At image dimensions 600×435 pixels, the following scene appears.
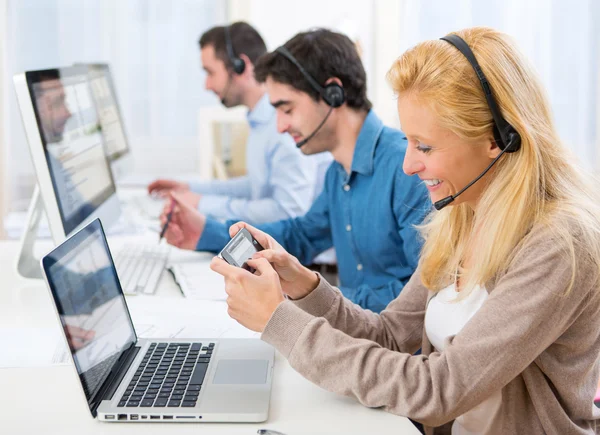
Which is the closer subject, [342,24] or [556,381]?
[556,381]

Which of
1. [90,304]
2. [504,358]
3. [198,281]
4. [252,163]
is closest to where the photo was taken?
[504,358]

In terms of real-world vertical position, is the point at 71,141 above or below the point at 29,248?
above

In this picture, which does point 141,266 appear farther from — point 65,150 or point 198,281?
point 65,150

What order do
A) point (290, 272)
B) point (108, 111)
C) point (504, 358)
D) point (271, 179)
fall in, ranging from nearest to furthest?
point (504, 358), point (290, 272), point (108, 111), point (271, 179)

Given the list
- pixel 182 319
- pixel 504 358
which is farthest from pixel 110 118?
pixel 504 358

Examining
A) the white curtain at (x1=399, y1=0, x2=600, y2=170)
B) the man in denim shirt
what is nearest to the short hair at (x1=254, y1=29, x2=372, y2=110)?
the man in denim shirt

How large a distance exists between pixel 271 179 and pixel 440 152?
1426 millimetres

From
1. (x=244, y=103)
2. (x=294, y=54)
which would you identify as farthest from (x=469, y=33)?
(x=244, y=103)

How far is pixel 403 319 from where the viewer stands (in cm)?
124

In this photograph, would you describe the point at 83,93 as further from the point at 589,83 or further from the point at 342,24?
the point at 589,83

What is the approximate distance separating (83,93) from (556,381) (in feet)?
4.29

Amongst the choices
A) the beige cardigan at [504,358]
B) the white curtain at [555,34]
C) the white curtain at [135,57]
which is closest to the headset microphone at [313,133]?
the beige cardigan at [504,358]

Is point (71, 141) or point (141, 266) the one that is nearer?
point (71, 141)

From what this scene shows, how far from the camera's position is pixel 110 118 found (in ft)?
7.20
